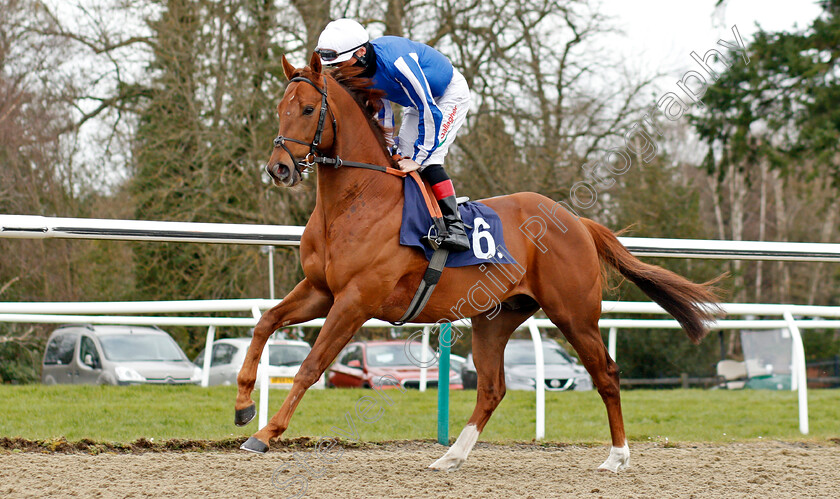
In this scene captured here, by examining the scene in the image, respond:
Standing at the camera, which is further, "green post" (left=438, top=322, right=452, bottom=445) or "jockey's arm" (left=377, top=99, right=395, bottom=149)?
"green post" (left=438, top=322, right=452, bottom=445)

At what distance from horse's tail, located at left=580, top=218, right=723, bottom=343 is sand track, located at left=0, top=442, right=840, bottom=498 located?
0.85 m

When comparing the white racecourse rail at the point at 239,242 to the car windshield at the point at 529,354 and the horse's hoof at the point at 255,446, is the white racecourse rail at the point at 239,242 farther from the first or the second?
the car windshield at the point at 529,354

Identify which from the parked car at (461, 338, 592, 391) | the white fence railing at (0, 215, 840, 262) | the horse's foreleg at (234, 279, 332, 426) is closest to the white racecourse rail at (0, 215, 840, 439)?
the white fence railing at (0, 215, 840, 262)

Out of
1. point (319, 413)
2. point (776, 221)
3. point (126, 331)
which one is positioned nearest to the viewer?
point (319, 413)

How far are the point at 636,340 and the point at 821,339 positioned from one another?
796cm

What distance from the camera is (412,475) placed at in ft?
13.6

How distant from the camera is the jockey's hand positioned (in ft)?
13.7

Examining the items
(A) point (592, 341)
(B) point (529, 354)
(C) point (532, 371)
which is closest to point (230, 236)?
(A) point (592, 341)

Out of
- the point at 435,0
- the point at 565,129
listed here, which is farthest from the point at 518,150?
the point at 435,0

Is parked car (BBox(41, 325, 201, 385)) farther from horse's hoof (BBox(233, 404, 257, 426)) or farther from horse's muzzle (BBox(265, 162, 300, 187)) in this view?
horse's muzzle (BBox(265, 162, 300, 187))

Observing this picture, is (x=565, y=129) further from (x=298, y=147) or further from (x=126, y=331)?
(x=298, y=147)

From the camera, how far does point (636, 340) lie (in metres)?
18.3

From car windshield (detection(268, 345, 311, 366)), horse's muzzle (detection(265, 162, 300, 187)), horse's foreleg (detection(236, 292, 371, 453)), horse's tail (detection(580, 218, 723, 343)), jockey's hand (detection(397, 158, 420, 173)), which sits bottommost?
car windshield (detection(268, 345, 311, 366))

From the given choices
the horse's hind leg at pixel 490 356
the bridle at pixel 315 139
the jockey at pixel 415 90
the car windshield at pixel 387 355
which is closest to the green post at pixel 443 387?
the horse's hind leg at pixel 490 356
